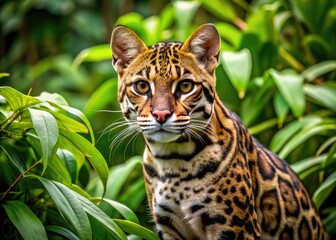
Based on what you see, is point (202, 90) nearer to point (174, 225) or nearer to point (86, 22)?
point (174, 225)

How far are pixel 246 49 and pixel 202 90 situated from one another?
95.9 inches

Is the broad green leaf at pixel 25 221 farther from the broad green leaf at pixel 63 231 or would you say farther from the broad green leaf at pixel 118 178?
the broad green leaf at pixel 118 178

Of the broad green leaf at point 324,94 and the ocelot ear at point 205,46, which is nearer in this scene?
the ocelot ear at point 205,46

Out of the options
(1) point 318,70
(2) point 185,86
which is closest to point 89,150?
(2) point 185,86

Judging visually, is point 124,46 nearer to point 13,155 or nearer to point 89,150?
point 89,150

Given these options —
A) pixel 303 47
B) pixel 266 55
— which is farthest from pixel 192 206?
pixel 303 47

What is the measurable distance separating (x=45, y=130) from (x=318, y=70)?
9.94 feet

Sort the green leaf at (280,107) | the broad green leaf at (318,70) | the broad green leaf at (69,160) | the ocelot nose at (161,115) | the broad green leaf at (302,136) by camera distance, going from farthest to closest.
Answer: the broad green leaf at (318,70), the green leaf at (280,107), the broad green leaf at (302,136), the broad green leaf at (69,160), the ocelot nose at (161,115)

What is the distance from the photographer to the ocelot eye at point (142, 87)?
3.95 m

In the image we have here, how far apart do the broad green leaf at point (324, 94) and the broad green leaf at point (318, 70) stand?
119 mm

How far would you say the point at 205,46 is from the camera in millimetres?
4090

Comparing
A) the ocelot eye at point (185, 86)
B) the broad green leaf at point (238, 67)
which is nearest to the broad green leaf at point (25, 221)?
the ocelot eye at point (185, 86)

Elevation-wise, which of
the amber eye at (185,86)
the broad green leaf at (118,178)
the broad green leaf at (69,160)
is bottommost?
the broad green leaf at (118,178)

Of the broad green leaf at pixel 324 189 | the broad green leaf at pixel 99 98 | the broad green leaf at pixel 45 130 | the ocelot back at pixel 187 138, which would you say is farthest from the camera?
the broad green leaf at pixel 99 98
